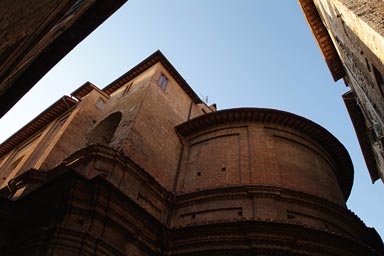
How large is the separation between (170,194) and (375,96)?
24.6 feet

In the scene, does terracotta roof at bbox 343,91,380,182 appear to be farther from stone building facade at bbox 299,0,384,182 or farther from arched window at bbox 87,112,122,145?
arched window at bbox 87,112,122,145

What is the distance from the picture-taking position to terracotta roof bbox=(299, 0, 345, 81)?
52.0 feet

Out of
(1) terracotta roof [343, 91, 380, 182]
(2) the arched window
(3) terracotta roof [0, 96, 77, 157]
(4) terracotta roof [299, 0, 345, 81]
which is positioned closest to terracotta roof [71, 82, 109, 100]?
(3) terracotta roof [0, 96, 77, 157]

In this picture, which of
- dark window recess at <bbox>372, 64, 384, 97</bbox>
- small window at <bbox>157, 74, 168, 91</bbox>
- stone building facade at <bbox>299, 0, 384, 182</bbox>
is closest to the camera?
stone building facade at <bbox>299, 0, 384, 182</bbox>

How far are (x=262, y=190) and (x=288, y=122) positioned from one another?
4.43 metres

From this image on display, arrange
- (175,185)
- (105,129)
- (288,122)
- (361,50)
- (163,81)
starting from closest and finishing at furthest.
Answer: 1. (361,50)
2. (175,185)
3. (288,122)
4. (105,129)
5. (163,81)

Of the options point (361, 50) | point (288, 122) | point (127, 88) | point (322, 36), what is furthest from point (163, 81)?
point (361, 50)

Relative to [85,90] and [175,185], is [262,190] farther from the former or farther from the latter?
[85,90]

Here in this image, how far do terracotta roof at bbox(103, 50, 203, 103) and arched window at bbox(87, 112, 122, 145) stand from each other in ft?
13.2

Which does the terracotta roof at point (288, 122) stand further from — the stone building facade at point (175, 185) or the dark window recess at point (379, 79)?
the dark window recess at point (379, 79)

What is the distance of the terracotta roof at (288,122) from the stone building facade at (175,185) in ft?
0.15

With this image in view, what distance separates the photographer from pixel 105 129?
15.8 meters

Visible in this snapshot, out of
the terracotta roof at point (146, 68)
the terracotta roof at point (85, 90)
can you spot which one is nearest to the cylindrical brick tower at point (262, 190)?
the terracotta roof at point (146, 68)

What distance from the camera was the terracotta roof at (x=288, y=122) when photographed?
45.1 ft
